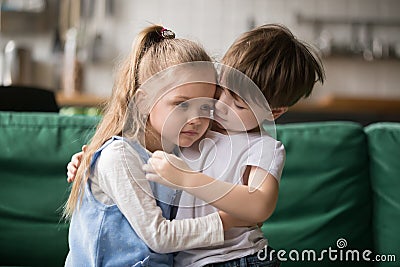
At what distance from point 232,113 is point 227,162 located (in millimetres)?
91

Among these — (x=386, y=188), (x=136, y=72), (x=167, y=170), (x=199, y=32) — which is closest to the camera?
(x=167, y=170)

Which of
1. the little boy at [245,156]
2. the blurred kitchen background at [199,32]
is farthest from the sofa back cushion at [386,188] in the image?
the blurred kitchen background at [199,32]

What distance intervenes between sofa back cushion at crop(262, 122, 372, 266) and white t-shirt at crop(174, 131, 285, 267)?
686mm

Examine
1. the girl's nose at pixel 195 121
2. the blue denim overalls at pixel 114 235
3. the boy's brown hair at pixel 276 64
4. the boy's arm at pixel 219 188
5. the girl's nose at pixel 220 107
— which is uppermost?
the boy's brown hair at pixel 276 64

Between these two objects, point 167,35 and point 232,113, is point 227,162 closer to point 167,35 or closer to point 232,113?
point 232,113

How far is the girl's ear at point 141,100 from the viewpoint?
119 centimetres

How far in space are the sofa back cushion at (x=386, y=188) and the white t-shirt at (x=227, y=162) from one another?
2.49 feet

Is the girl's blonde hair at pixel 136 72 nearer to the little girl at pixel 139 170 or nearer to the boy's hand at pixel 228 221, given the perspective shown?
the little girl at pixel 139 170

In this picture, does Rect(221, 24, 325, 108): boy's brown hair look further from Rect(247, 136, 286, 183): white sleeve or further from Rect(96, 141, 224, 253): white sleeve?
Rect(96, 141, 224, 253): white sleeve

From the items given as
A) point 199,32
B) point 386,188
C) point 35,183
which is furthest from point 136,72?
point 199,32

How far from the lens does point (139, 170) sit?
48.1 inches

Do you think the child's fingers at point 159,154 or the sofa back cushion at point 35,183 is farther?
the sofa back cushion at point 35,183

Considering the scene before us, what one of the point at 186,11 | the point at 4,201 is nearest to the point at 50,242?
the point at 4,201

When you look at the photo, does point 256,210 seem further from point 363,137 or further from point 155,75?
point 363,137
